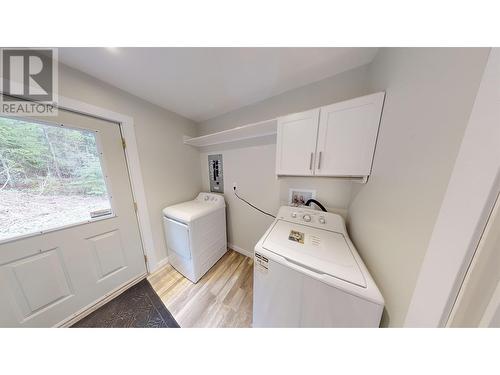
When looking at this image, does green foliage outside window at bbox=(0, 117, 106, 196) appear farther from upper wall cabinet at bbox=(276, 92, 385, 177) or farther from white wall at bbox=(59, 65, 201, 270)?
upper wall cabinet at bbox=(276, 92, 385, 177)

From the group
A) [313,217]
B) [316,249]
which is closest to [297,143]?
[313,217]

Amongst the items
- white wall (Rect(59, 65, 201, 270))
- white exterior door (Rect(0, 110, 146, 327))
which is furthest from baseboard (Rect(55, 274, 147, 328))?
white wall (Rect(59, 65, 201, 270))

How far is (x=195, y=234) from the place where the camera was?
5.06ft

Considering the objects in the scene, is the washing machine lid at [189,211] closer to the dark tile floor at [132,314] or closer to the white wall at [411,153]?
the dark tile floor at [132,314]

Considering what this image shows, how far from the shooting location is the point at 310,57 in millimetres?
1033

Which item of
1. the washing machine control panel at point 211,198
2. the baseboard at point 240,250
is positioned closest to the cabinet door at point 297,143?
the washing machine control panel at point 211,198

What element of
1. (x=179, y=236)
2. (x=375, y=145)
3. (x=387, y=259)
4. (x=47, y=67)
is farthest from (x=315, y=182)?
(x=47, y=67)

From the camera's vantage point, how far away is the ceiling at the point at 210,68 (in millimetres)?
966

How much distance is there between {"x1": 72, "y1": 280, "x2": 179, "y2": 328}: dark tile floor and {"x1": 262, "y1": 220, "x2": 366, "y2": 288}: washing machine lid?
4.03ft

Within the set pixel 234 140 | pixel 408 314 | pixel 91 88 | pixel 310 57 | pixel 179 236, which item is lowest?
pixel 179 236

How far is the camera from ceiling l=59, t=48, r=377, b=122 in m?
0.97

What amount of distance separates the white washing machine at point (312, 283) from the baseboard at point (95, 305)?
1.60 m

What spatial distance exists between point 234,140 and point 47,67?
1.57m
